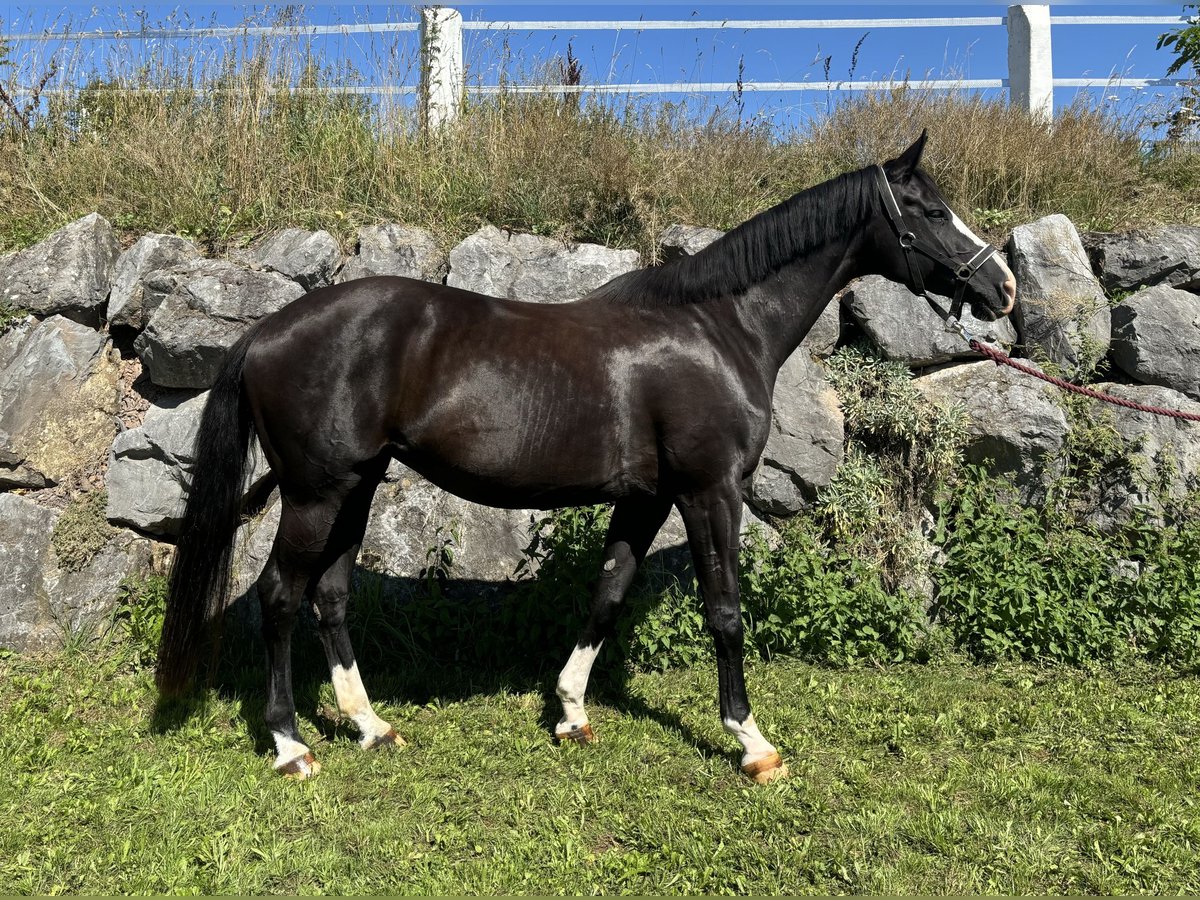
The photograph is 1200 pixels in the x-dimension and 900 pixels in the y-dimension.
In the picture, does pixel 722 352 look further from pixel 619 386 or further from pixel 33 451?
pixel 33 451

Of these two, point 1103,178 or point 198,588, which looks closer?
point 198,588

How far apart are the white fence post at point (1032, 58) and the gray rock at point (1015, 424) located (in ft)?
11.7

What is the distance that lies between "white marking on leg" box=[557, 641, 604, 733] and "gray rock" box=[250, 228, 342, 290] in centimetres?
298

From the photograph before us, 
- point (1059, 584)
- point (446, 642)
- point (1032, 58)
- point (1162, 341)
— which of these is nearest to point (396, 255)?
point (446, 642)

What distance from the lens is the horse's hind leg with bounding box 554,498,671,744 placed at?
399 centimetres

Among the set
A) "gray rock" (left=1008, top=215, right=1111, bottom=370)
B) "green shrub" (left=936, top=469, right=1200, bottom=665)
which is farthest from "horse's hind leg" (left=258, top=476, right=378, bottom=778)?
"gray rock" (left=1008, top=215, right=1111, bottom=370)

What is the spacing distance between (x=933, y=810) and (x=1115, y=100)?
23.4 ft

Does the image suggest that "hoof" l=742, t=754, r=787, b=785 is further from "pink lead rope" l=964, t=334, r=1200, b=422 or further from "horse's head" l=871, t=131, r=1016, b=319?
"pink lead rope" l=964, t=334, r=1200, b=422

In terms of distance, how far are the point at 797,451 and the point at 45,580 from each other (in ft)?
14.3

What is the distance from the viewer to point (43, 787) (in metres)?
3.51

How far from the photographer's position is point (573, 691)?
13.2ft

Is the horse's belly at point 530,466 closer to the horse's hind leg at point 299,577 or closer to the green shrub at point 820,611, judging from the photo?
the horse's hind leg at point 299,577

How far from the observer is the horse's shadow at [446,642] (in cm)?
456

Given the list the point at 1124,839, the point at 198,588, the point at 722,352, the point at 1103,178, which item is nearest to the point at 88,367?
the point at 198,588
